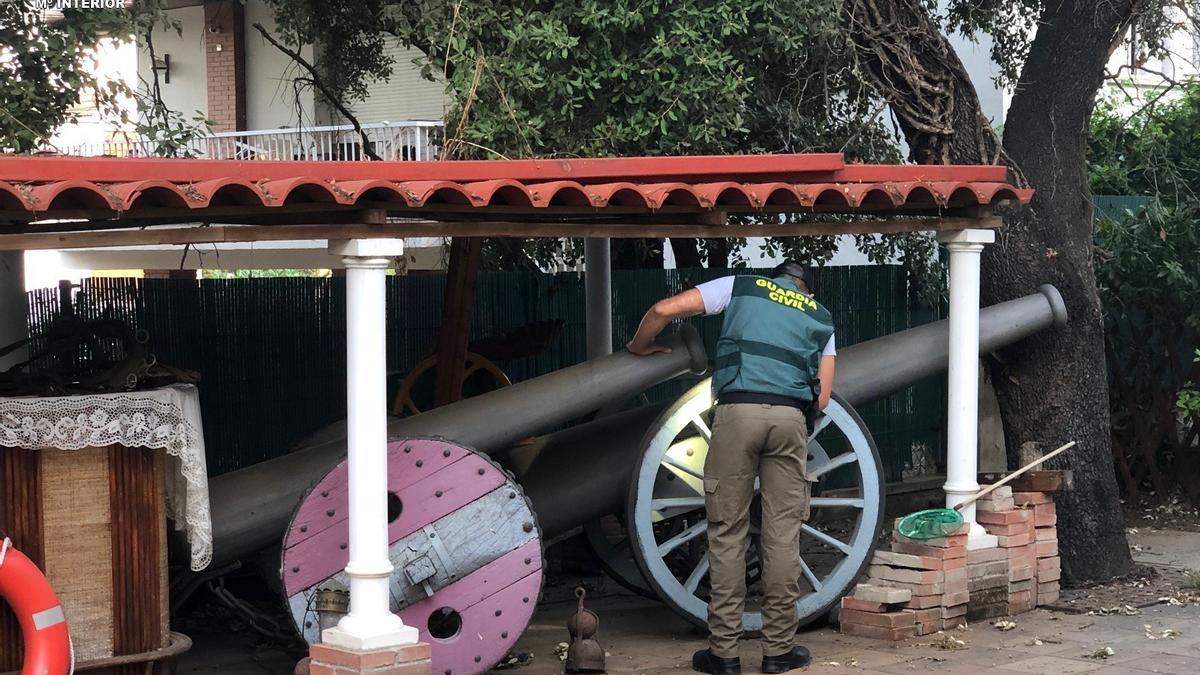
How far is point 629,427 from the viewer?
802 centimetres

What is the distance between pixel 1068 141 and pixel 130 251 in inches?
499

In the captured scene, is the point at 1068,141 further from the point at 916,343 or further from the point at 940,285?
the point at 940,285

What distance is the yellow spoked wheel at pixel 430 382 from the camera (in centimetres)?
875

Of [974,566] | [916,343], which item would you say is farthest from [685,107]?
[974,566]

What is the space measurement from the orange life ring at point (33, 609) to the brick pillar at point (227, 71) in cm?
1483

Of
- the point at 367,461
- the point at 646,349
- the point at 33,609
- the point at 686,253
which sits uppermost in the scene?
the point at 686,253

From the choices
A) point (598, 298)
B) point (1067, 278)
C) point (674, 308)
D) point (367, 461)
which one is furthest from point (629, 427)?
point (1067, 278)

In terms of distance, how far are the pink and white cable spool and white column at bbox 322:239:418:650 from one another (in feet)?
1.36

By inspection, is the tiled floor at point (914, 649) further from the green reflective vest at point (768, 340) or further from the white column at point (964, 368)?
the green reflective vest at point (768, 340)

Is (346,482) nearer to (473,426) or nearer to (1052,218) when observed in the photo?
(473,426)

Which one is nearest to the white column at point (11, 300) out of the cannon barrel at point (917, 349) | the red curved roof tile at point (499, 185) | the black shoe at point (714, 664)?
the red curved roof tile at point (499, 185)

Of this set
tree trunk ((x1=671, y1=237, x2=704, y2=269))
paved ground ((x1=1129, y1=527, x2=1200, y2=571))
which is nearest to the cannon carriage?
paved ground ((x1=1129, y1=527, x2=1200, y2=571))

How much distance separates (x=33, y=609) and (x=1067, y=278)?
6.07 metres

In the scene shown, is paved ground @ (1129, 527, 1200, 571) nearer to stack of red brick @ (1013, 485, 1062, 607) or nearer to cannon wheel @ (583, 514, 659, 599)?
stack of red brick @ (1013, 485, 1062, 607)
